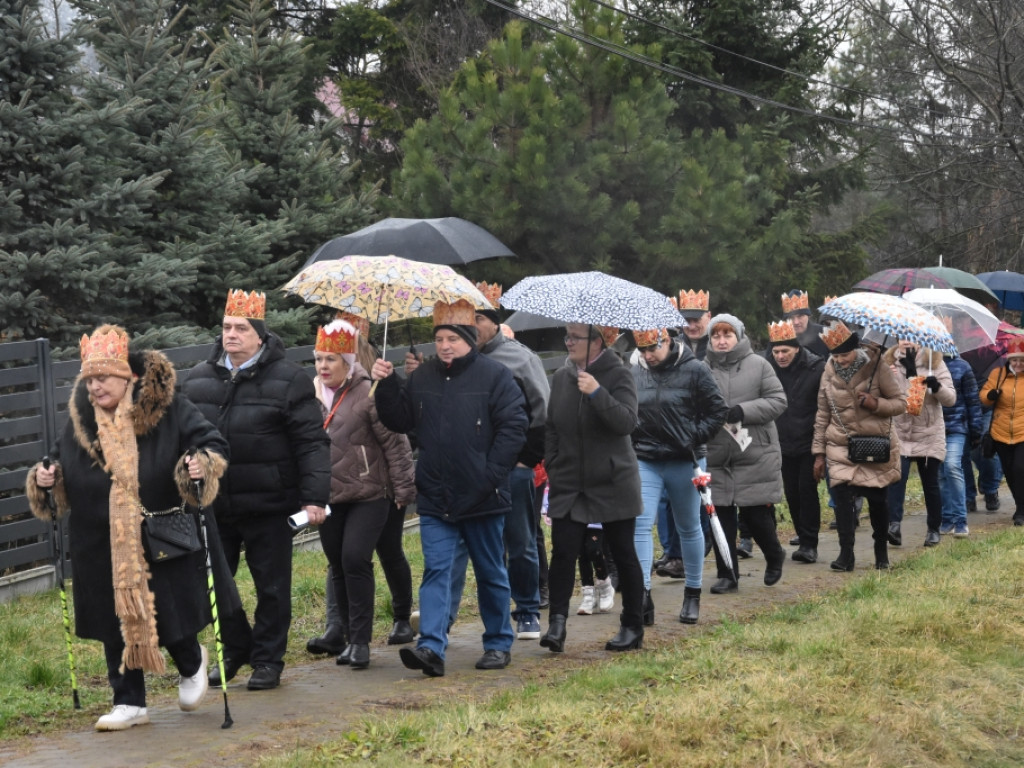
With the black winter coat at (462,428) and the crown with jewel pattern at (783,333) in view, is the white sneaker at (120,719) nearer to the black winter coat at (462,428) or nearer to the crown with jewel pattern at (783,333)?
the black winter coat at (462,428)

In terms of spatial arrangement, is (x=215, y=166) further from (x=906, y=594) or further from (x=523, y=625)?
(x=906, y=594)

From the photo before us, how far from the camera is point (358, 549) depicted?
305 inches

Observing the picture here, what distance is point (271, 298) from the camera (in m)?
14.6

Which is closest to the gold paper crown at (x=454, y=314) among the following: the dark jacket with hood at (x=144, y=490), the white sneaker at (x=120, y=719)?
the dark jacket with hood at (x=144, y=490)

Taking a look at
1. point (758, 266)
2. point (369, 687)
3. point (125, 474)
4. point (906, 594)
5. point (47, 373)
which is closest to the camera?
point (125, 474)

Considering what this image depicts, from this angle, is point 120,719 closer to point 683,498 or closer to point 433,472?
point 433,472

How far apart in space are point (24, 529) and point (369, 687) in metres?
4.35

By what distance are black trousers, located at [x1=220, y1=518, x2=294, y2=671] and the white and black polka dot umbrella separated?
A: 5.86 ft

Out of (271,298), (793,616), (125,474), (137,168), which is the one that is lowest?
(793,616)

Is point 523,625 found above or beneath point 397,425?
beneath

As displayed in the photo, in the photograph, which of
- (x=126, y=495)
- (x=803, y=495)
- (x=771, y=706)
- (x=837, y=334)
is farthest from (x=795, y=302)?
(x=126, y=495)

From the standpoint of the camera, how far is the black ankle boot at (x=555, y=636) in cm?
795

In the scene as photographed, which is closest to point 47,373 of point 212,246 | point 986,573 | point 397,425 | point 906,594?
point 212,246

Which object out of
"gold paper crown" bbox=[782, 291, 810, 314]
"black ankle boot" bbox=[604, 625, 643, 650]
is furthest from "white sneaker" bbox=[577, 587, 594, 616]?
"gold paper crown" bbox=[782, 291, 810, 314]
